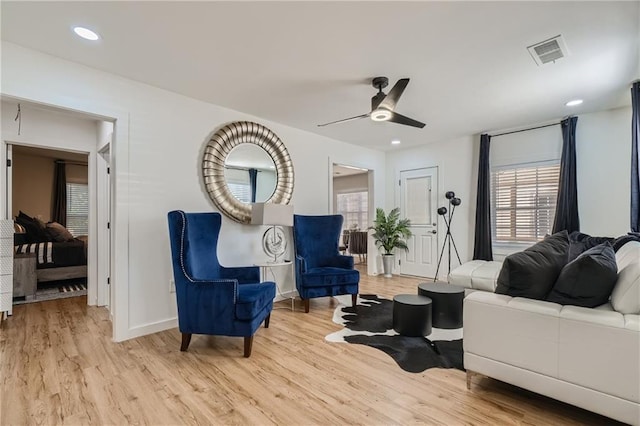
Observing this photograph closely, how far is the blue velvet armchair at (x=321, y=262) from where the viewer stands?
3676mm

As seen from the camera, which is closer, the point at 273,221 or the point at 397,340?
the point at 397,340

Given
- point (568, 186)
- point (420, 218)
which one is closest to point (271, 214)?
point (420, 218)

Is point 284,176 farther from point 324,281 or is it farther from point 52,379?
point 52,379

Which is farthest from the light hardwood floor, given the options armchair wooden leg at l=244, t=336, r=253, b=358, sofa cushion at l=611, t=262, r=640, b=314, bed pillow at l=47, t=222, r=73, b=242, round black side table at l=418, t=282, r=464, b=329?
bed pillow at l=47, t=222, r=73, b=242

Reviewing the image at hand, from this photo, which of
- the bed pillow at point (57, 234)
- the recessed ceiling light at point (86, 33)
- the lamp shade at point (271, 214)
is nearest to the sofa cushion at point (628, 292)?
the lamp shade at point (271, 214)

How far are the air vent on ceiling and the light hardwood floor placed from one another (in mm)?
2605

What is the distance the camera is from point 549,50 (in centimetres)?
247

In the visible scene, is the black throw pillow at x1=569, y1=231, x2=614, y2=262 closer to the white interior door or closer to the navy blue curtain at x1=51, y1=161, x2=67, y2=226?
the white interior door

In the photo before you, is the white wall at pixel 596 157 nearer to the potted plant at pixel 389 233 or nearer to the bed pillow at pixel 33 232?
the potted plant at pixel 389 233

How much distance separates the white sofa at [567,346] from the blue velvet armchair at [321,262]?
1.90 meters

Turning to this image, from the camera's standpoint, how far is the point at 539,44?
2.39 m

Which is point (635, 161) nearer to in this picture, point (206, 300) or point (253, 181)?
point (253, 181)

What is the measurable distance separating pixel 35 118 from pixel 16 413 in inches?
138

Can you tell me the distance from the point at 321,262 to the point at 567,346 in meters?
2.94
